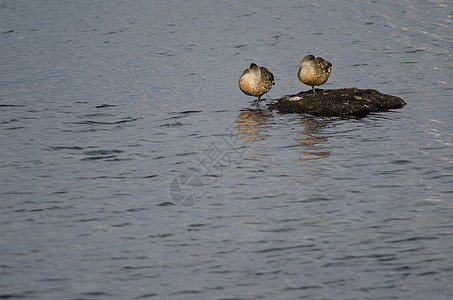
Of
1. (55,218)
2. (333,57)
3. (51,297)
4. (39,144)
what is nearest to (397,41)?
(333,57)

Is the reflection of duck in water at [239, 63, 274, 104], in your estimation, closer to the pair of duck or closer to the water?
the pair of duck

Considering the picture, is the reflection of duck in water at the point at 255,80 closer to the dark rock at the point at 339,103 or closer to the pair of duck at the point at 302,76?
the pair of duck at the point at 302,76

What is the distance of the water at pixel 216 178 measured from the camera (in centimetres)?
816

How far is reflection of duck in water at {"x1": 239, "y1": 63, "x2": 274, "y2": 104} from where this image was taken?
17.1m

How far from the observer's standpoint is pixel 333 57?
2398 centimetres

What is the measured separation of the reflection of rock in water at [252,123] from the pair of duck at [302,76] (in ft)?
2.17

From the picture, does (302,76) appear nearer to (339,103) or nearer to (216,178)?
(339,103)

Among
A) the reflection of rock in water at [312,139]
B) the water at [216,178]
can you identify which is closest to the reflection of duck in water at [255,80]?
the water at [216,178]

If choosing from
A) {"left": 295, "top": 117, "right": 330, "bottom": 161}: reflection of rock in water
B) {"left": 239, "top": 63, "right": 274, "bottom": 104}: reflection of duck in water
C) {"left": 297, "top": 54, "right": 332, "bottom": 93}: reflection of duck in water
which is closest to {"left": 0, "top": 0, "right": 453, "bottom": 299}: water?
{"left": 295, "top": 117, "right": 330, "bottom": 161}: reflection of rock in water

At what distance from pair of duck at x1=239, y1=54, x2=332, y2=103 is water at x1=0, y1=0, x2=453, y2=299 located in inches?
25.1

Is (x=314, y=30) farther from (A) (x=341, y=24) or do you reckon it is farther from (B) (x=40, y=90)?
(B) (x=40, y=90)

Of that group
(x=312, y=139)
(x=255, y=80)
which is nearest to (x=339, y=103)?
(x=255, y=80)

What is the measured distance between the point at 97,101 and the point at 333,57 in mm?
10174

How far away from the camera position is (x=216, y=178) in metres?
11.9
